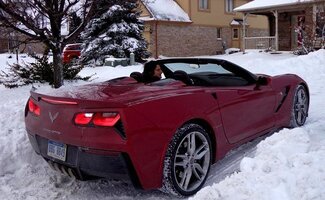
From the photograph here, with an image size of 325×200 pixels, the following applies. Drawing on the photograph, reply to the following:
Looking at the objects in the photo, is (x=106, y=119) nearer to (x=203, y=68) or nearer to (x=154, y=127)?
(x=154, y=127)

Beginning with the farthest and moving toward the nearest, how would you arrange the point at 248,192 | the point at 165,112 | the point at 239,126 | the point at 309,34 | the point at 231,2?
the point at 231,2
the point at 309,34
the point at 239,126
the point at 165,112
the point at 248,192

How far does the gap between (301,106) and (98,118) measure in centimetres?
343

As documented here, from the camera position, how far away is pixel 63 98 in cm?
354

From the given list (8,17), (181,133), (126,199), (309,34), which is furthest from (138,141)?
(309,34)

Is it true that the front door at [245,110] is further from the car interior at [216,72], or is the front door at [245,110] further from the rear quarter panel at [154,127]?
the rear quarter panel at [154,127]

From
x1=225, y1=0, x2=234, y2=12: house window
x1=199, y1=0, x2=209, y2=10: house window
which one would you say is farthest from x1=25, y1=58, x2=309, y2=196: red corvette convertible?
x1=225, y1=0, x2=234, y2=12: house window

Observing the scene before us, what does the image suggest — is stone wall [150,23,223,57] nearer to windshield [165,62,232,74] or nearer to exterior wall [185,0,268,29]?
exterior wall [185,0,268,29]

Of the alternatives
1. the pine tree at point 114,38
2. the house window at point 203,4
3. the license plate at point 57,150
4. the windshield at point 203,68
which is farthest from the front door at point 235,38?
the license plate at point 57,150

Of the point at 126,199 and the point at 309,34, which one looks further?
the point at 309,34

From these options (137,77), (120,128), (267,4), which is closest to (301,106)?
(137,77)

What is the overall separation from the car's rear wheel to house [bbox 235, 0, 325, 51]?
53.2ft

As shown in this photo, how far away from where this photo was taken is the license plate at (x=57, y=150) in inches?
136

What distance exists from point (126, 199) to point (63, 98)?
107 cm

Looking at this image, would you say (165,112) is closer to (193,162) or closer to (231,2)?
(193,162)
